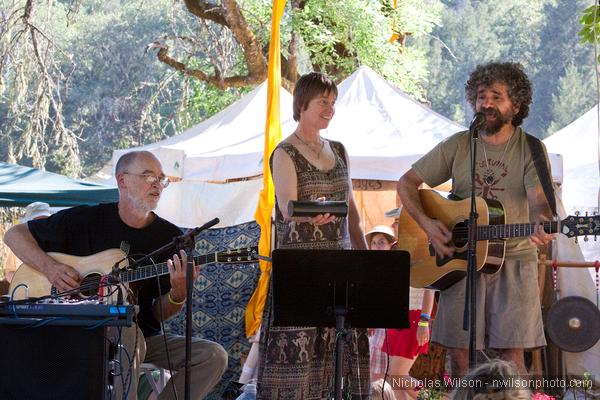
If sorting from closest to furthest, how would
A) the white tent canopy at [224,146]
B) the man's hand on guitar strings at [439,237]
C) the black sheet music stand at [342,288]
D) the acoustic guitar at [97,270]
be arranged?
the black sheet music stand at [342,288] < the acoustic guitar at [97,270] < the man's hand on guitar strings at [439,237] < the white tent canopy at [224,146]

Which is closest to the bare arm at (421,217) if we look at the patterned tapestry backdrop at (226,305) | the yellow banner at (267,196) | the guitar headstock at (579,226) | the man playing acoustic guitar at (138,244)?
the guitar headstock at (579,226)

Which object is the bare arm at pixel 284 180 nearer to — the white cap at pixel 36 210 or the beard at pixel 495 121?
the beard at pixel 495 121

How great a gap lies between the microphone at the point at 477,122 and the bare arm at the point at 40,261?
255 cm

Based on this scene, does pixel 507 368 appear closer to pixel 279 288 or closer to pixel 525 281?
pixel 279 288

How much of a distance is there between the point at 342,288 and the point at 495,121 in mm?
1481

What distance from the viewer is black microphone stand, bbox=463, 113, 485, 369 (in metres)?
4.71

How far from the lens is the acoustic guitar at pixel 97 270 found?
5.07 meters

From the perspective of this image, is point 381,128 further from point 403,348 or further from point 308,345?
point 308,345

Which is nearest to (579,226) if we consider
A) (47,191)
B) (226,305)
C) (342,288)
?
(342,288)

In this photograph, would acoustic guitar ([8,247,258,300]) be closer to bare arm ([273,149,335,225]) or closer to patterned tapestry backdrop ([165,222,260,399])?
bare arm ([273,149,335,225])

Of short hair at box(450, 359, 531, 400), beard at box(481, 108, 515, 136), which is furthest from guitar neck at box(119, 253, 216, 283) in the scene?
short hair at box(450, 359, 531, 400)

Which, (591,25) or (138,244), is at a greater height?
(591,25)

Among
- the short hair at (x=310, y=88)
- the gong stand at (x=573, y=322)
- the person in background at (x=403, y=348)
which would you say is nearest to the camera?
the short hair at (x=310, y=88)

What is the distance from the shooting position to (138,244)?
5793mm
